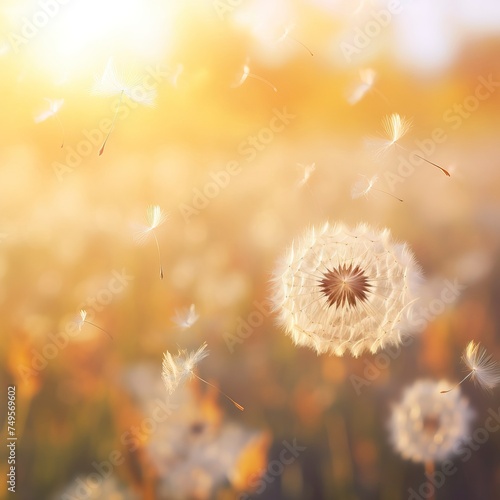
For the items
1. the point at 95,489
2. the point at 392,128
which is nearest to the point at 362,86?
the point at 392,128

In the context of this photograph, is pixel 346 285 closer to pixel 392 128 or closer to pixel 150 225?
pixel 392 128

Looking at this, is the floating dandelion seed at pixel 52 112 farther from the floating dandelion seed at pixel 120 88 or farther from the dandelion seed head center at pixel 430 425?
the dandelion seed head center at pixel 430 425

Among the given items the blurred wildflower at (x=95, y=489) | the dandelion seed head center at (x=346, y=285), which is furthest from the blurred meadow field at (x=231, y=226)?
the dandelion seed head center at (x=346, y=285)

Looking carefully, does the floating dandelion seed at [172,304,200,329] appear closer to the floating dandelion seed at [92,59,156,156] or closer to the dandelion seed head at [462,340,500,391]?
the floating dandelion seed at [92,59,156,156]

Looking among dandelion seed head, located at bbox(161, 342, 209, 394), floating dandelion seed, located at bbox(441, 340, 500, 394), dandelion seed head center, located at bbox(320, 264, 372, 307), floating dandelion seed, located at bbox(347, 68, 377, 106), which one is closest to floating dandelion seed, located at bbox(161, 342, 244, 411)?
dandelion seed head, located at bbox(161, 342, 209, 394)

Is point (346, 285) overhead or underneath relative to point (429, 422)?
overhead

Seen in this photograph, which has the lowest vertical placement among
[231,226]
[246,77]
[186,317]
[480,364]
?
[480,364]
